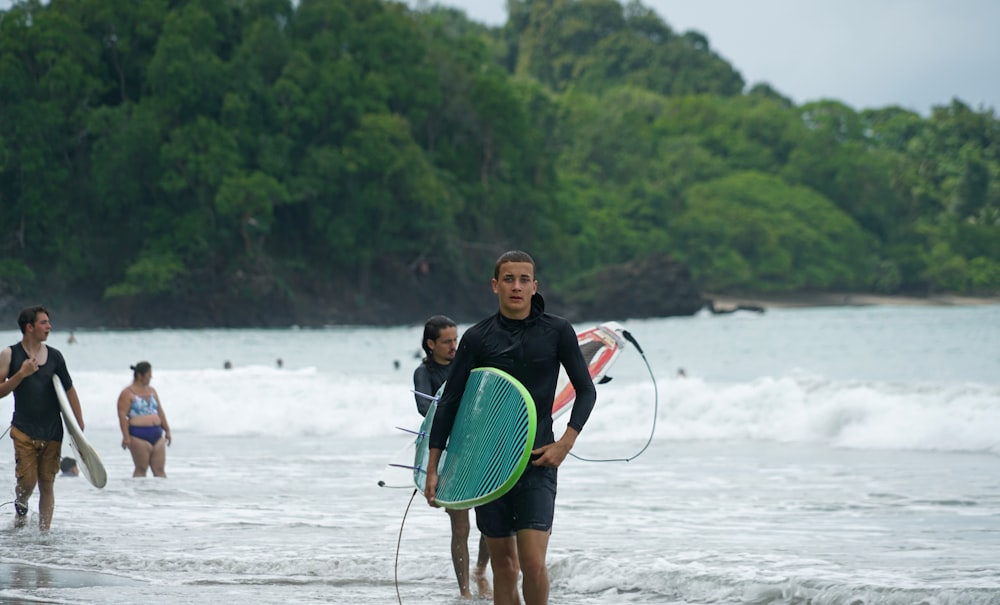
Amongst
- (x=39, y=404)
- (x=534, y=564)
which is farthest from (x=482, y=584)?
(x=39, y=404)

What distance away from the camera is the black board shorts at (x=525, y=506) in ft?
16.3

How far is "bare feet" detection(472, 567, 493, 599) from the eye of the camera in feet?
23.0

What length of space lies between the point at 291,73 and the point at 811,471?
4691cm

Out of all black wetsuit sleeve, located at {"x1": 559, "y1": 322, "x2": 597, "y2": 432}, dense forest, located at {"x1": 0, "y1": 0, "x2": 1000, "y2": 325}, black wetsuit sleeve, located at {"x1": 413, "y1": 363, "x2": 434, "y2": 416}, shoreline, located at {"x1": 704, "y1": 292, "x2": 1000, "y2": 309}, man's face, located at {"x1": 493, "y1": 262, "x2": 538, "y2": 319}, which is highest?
dense forest, located at {"x1": 0, "y1": 0, "x2": 1000, "y2": 325}

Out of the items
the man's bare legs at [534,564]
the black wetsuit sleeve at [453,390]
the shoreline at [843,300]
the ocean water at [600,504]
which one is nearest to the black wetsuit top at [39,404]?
the ocean water at [600,504]

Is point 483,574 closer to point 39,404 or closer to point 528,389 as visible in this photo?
point 528,389

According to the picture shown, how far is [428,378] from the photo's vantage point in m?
6.78

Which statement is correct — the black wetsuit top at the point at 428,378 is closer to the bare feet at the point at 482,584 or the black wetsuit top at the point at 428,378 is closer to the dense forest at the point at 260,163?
the bare feet at the point at 482,584

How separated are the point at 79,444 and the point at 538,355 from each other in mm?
4643

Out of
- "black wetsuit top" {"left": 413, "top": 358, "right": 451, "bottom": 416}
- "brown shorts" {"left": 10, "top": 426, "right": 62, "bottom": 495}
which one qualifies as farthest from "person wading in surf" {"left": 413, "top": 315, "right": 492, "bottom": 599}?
"brown shorts" {"left": 10, "top": 426, "right": 62, "bottom": 495}

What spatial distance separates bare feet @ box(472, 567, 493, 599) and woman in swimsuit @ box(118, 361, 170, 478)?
186 inches

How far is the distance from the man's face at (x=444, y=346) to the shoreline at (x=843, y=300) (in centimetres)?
7855

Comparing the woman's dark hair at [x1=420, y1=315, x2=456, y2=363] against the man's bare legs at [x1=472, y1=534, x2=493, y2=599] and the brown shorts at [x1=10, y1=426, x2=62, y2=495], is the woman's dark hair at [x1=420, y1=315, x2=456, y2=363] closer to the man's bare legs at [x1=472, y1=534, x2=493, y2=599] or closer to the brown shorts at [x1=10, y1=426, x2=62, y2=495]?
the man's bare legs at [x1=472, y1=534, x2=493, y2=599]

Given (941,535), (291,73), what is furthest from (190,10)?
(941,535)
